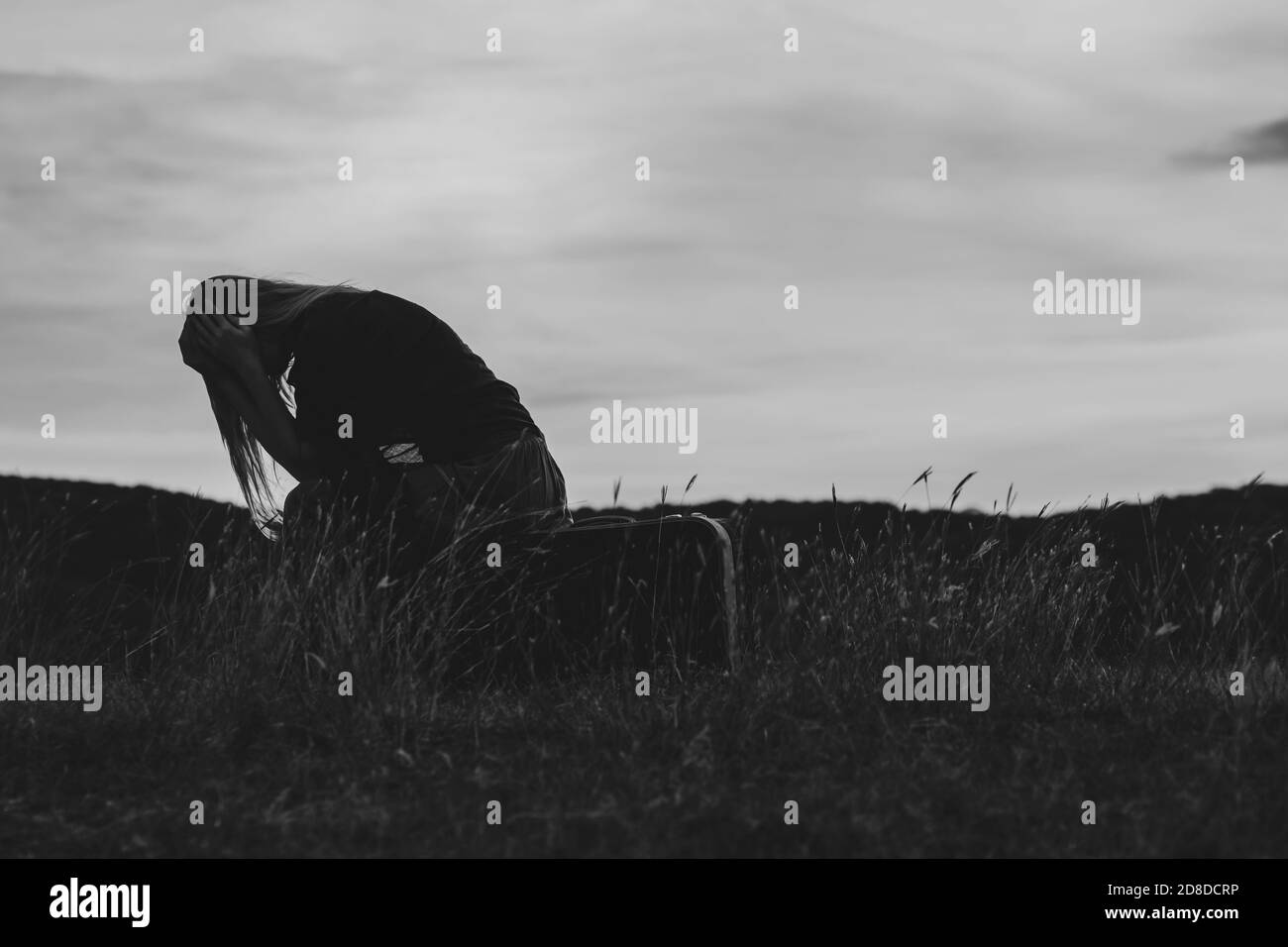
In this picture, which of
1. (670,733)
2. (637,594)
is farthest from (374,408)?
(670,733)

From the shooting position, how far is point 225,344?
175 inches

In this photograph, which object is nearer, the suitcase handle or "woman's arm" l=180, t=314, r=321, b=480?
"woman's arm" l=180, t=314, r=321, b=480

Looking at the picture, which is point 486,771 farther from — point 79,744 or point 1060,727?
point 1060,727

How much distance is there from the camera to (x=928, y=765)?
334 centimetres

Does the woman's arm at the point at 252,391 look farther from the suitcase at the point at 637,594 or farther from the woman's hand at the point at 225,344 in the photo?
the suitcase at the point at 637,594

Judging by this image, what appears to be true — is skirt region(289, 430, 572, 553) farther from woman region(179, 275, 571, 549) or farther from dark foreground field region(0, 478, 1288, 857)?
dark foreground field region(0, 478, 1288, 857)

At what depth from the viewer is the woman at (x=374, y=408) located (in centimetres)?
432

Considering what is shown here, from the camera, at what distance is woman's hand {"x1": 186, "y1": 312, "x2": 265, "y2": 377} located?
174 inches

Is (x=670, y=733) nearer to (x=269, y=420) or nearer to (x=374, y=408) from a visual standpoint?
(x=374, y=408)

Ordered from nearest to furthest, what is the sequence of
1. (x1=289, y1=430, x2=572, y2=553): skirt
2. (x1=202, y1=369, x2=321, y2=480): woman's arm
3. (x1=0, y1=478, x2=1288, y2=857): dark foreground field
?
(x1=0, y1=478, x2=1288, y2=857): dark foreground field, (x1=289, y1=430, x2=572, y2=553): skirt, (x1=202, y1=369, x2=321, y2=480): woman's arm

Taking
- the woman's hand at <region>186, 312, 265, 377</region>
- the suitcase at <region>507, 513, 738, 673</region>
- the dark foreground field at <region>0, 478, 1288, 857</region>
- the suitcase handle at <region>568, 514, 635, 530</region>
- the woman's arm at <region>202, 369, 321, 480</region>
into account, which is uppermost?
the woman's hand at <region>186, 312, 265, 377</region>

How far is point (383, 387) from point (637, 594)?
1.11 m

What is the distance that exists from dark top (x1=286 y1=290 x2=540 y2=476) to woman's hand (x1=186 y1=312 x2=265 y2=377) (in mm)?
151

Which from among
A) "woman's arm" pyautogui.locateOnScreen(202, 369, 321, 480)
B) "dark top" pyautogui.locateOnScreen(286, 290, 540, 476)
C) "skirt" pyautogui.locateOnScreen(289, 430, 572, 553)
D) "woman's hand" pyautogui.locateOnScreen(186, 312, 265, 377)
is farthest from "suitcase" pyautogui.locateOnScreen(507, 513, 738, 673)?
"woman's hand" pyautogui.locateOnScreen(186, 312, 265, 377)
